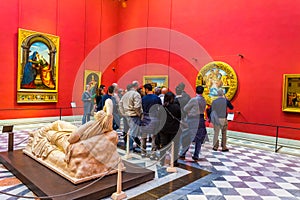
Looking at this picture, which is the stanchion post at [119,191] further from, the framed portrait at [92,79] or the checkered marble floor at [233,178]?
the framed portrait at [92,79]

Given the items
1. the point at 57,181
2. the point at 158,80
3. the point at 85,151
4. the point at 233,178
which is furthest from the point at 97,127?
the point at 158,80

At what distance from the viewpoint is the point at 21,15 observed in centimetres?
860

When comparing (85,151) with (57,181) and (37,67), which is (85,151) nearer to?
(57,181)

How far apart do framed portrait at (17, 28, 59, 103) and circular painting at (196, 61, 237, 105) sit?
6.21 m

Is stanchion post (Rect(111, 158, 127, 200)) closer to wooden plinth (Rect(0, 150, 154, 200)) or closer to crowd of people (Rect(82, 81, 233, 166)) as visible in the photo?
wooden plinth (Rect(0, 150, 154, 200))

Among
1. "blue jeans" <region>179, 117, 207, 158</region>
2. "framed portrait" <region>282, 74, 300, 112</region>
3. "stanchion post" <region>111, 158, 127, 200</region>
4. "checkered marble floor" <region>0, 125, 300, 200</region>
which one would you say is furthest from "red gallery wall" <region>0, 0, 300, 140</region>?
"stanchion post" <region>111, 158, 127, 200</region>

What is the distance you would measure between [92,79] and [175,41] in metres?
4.48

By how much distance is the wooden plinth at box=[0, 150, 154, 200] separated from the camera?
314 centimetres

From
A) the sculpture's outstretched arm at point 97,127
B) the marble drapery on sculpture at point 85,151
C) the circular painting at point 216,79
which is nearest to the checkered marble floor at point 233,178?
the marble drapery on sculpture at point 85,151

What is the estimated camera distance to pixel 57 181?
11.3 feet

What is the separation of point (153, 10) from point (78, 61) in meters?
4.34

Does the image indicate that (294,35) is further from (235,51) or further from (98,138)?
(98,138)

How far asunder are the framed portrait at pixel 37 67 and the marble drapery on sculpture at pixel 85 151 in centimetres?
566

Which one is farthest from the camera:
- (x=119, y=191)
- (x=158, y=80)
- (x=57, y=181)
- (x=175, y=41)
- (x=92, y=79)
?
(x=92, y=79)
